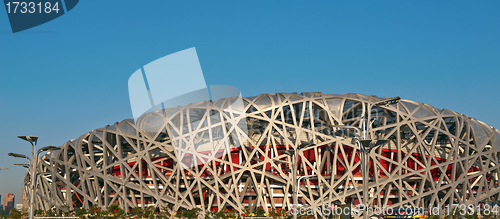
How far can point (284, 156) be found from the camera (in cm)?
4894

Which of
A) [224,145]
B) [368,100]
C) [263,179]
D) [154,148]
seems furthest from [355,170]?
[154,148]

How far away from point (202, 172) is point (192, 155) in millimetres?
2847

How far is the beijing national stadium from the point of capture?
48406 millimetres

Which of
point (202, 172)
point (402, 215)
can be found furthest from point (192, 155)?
point (402, 215)

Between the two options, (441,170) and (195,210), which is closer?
(195,210)

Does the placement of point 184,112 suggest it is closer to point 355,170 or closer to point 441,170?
point 355,170

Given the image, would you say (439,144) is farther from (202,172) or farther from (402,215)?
(202,172)

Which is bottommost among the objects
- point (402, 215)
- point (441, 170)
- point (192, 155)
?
point (402, 215)

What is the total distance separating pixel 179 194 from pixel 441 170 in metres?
30.2

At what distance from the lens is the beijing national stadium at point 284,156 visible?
48.4 m

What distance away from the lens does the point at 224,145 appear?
49438 millimetres

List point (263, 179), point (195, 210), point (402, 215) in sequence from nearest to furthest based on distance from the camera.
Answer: point (402, 215), point (195, 210), point (263, 179)

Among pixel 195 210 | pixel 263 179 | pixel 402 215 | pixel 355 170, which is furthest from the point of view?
pixel 355 170

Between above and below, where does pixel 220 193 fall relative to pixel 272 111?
below
